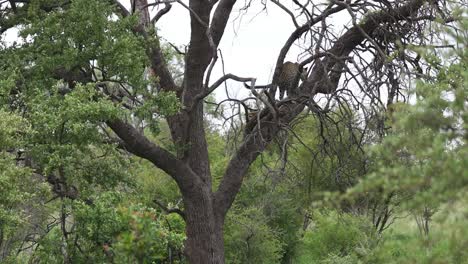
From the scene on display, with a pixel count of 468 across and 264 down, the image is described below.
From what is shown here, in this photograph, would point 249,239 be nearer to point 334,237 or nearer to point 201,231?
point 334,237

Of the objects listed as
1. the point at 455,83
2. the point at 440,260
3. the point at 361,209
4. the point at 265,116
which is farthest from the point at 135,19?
the point at 361,209

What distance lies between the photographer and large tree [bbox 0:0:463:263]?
10984 mm

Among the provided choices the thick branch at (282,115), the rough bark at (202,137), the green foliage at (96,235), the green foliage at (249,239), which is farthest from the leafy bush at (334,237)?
the green foliage at (96,235)

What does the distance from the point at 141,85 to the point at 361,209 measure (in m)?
16.2

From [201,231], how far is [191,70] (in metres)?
3.10

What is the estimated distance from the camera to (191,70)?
14.1 meters

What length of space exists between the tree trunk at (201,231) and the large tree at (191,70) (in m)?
0.02

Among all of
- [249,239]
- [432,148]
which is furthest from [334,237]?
[432,148]

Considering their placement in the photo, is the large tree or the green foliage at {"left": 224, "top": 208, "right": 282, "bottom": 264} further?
the green foliage at {"left": 224, "top": 208, "right": 282, "bottom": 264}

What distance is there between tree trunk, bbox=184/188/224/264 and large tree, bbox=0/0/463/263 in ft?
0.06

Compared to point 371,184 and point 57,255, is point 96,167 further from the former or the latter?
point 371,184

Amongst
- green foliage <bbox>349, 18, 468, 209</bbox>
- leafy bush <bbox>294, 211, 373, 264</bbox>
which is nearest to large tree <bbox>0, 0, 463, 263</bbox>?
green foliage <bbox>349, 18, 468, 209</bbox>

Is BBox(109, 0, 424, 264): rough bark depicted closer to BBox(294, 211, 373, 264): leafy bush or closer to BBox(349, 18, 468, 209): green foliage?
BBox(294, 211, 373, 264): leafy bush

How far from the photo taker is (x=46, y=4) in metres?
12.2
